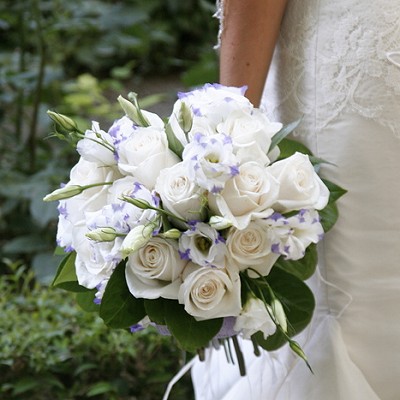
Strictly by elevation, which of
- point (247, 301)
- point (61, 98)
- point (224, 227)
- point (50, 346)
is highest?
point (224, 227)

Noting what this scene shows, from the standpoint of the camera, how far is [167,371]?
1706 mm

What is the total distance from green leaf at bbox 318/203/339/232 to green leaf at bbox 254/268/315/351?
0.10 metres

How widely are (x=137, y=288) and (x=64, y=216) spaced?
0.16 meters

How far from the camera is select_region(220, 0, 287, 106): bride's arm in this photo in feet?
4.08

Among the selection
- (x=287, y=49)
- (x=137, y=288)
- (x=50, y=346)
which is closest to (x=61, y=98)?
(x=50, y=346)

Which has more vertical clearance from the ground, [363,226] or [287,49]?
[287,49]

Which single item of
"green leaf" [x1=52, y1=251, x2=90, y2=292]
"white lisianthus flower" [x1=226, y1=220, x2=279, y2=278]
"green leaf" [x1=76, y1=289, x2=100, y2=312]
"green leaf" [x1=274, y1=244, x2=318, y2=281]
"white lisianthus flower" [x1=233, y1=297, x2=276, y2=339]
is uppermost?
"white lisianthus flower" [x1=226, y1=220, x2=279, y2=278]

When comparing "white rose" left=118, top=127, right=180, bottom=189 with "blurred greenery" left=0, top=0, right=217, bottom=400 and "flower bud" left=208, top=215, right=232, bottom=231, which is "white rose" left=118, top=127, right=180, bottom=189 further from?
"blurred greenery" left=0, top=0, right=217, bottom=400

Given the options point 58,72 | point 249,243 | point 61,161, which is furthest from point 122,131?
point 58,72

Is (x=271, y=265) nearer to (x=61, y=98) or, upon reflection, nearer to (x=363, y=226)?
(x=363, y=226)

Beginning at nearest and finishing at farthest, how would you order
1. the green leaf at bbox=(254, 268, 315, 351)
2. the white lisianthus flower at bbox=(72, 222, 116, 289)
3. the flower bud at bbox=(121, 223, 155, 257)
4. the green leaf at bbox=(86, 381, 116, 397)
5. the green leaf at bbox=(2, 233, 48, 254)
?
the flower bud at bbox=(121, 223, 155, 257), the white lisianthus flower at bbox=(72, 222, 116, 289), the green leaf at bbox=(254, 268, 315, 351), the green leaf at bbox=(86, 381, 116, 397), the green leaf at bbox=(2, 233, 48, 254)

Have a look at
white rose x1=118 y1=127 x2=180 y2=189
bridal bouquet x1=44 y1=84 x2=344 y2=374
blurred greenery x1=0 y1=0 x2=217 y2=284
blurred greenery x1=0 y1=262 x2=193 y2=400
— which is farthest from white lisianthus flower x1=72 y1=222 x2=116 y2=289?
blurred greenery x1=0 y1=0 x2=217 y2=284

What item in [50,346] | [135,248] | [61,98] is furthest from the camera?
[61,98]

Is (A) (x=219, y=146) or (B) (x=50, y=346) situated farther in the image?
(B) (x=50, y=346)
